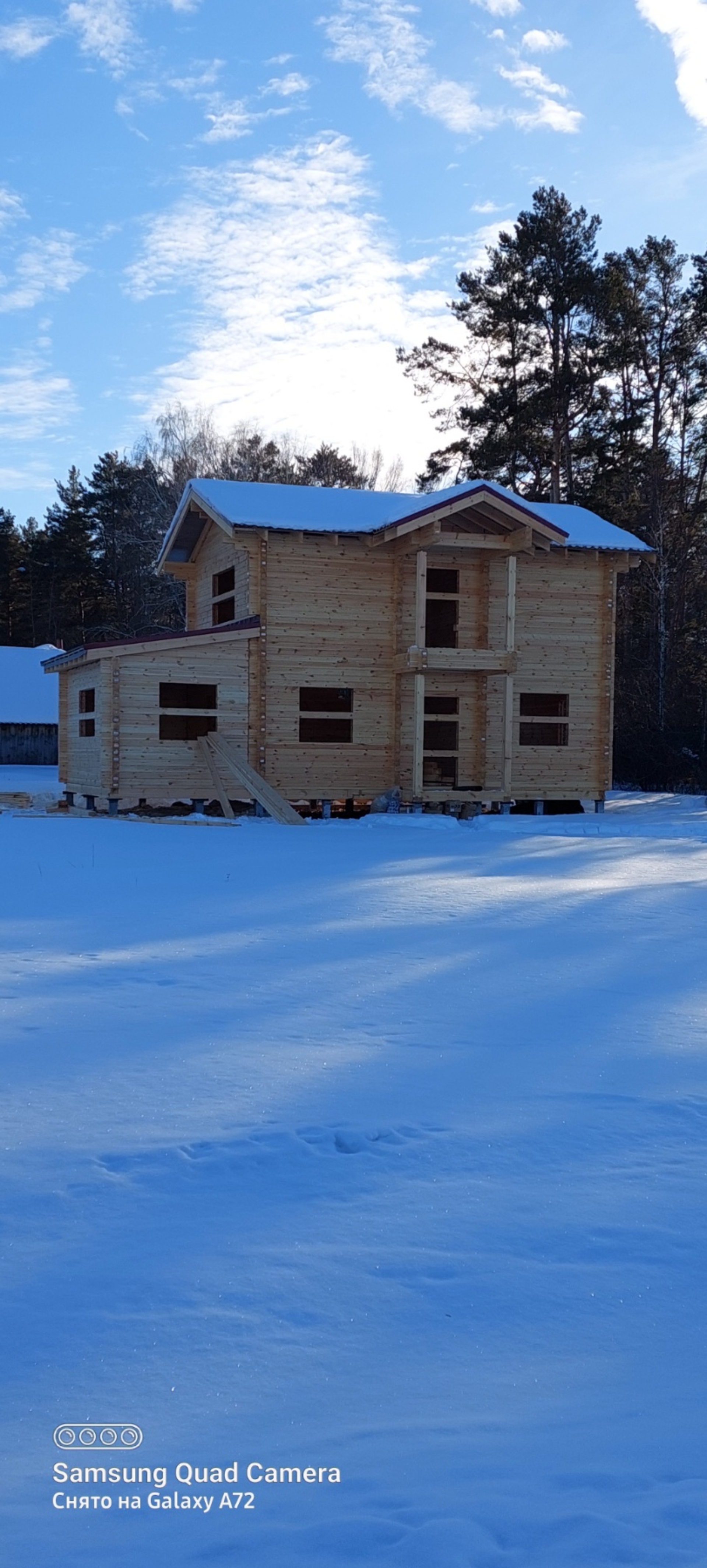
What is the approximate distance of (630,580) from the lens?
140 ft

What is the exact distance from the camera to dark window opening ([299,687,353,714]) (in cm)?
2856

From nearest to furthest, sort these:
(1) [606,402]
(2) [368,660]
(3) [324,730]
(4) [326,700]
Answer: (2) [368,660] → (4) [326,700] → (3) [324,730] → (1) [606,402]

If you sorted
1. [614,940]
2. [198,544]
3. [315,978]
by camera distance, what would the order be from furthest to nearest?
[198,544]
[614,940]
[315,978]

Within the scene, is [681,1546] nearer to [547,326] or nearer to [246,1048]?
[246,1048]

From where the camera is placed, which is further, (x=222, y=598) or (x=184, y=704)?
(x=184, y=704)

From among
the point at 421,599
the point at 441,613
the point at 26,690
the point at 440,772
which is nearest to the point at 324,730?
the point at 440,772

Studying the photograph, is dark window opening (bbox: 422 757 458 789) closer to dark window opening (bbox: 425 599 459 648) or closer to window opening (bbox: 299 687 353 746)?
window opening (bbox: 299 687 353 746)

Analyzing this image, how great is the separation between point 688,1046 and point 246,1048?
2.32m

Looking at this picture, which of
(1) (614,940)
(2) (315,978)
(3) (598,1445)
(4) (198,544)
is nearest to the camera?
(3) (598,1445)

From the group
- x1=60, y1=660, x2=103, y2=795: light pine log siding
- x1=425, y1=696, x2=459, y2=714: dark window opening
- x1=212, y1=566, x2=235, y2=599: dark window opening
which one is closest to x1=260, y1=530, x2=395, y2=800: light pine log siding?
x1=425, y1=696, x2=459, y2=714: dark window opening

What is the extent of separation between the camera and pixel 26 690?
150ft

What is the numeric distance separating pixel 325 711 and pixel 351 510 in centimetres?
524

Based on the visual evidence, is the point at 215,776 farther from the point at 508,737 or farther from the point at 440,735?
the point at 440,735

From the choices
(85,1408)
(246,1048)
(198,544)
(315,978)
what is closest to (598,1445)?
(85,1408)
